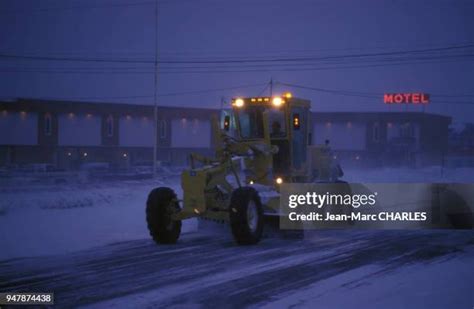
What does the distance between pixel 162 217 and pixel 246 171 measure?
2468 mm

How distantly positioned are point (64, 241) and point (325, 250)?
6213mm

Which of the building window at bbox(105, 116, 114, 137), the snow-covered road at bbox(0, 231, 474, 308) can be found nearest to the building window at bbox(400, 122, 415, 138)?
the building window at bbox(105, 116, 114, 137)

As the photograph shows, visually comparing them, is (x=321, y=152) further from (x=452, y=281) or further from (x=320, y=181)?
(x=452, y=281)

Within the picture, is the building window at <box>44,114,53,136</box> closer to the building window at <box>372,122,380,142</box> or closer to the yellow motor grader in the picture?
the building window at <box>372,122,380,142</box>

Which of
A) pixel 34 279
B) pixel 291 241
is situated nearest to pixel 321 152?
pixel 291 241

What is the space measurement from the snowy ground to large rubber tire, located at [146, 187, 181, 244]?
35cm

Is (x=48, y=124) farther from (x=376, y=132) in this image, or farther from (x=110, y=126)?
(x=376, y=132)

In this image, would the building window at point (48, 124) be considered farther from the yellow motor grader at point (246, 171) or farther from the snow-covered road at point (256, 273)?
the snow-covered road at point (256, 273)

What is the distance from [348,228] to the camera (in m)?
16.9

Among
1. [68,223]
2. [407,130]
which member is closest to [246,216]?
[68,223]

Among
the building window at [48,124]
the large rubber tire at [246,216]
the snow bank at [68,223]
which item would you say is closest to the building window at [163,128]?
the building window at [48,124]

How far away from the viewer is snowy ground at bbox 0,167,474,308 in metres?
8.98

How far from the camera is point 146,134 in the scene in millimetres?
65500

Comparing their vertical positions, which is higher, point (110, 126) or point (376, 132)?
point (110, 126)
